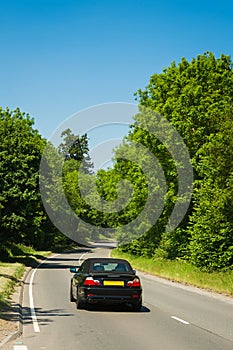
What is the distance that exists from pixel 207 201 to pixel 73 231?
7164cm

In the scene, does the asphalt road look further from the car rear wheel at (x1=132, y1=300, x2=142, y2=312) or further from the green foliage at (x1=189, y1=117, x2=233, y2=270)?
the green foliage at (x1=189, y1=117, x2=233, y2=270)

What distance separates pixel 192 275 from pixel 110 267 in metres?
12.8

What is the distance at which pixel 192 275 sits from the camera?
28.0m

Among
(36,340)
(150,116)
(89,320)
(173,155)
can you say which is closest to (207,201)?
(173,155)

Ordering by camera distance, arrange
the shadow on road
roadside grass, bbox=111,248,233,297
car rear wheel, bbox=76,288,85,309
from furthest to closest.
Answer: roadside grass, bbox=111,248,233,297, the shadow on road, car rear wheel, bbox=76,288,85,309

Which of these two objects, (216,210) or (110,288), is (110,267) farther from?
(216,210)

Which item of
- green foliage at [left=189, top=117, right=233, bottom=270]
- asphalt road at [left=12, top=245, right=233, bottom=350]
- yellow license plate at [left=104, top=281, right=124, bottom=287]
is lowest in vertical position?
asphalt road at [left=12, top=245, right=233, bottom=350]

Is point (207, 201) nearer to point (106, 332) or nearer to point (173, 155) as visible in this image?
point (173, 155)

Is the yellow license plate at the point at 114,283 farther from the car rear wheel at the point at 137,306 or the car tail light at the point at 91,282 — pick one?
the car rear wheel at the point at 137,306

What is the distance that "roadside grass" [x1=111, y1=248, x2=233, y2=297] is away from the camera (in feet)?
75.6

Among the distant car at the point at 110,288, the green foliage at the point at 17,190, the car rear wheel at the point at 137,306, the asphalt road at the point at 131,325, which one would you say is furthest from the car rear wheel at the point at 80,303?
the green foliage at the point at 17,190

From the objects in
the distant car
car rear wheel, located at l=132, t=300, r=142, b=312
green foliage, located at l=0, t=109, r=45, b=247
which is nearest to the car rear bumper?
the distant car

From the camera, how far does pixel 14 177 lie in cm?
4159

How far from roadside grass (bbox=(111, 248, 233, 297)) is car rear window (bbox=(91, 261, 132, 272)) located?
6458mm
